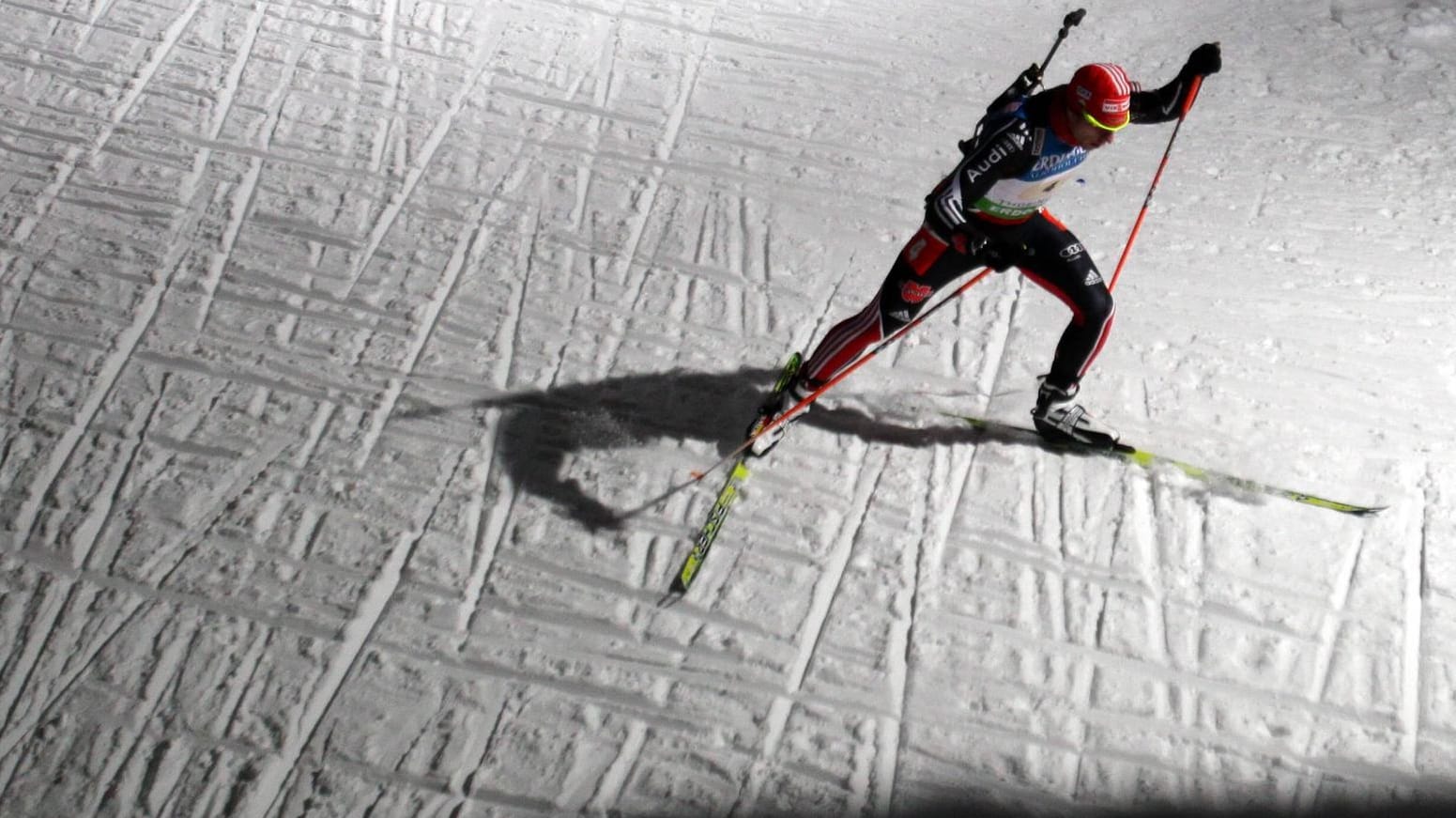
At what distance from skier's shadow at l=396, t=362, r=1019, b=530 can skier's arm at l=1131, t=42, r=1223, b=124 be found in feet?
4.95

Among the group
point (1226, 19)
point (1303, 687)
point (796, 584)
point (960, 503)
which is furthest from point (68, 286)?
point (1226, 19)

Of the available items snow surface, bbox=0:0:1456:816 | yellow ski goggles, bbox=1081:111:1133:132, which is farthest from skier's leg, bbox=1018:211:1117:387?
snow surface, bbox=0:0:1456:816

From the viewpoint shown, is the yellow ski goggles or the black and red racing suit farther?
the black and red racing suit

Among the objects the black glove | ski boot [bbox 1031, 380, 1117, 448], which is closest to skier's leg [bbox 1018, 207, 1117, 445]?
ski boot [bbox 1031, 380, 1117, 448]

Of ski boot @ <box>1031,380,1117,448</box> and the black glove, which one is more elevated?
the black glove

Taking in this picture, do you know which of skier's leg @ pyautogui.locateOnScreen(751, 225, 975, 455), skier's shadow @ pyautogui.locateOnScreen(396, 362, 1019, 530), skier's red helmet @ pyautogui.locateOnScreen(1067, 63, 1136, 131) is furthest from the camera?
skier's shadow @ pyautogui.locateOnScreen(396, 362, 1019, 530)

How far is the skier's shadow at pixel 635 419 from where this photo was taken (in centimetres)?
493

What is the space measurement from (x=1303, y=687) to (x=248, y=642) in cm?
391

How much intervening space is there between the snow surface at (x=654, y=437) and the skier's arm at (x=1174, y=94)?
1.35 metres

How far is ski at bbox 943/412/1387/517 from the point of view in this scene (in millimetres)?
4809

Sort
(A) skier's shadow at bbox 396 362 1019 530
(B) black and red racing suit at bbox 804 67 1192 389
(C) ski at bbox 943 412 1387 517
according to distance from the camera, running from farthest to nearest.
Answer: (A) skier's shadow at bbox 396 362 1019 530 → (C) ski at bbox 943 412 1387 517 → (B) black and red racing suit at bbox 804 67 1192 389

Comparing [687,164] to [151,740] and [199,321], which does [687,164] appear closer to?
[199,321]

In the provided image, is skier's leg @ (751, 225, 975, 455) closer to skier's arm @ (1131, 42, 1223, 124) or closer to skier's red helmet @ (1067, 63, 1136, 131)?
skier's red helmet @ (1067, 63, 1136, 131)

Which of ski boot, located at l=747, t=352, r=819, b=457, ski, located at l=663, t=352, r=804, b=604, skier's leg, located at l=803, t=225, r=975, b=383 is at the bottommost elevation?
ski, located at l=663, t=352, r=804, b=604
